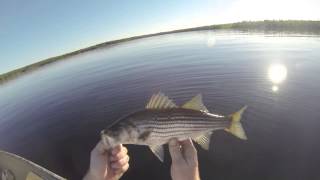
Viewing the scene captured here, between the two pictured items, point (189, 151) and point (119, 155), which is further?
point (119, 155)

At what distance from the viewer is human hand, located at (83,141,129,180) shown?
5598mm

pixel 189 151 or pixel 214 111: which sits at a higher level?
pixel 189 151

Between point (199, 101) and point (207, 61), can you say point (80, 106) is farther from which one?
point (199, 101)

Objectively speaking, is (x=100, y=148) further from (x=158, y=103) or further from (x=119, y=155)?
(x=158, y=103)

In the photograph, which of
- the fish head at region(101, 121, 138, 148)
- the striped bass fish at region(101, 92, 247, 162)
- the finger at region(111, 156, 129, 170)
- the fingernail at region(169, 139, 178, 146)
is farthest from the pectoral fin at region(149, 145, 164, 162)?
the finger at region(111, 156, 129, 170)

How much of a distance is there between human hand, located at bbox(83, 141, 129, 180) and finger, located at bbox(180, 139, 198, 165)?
93 centimetres

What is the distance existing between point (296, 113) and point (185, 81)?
15.2 m

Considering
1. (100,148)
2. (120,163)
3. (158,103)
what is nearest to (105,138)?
(100,148)

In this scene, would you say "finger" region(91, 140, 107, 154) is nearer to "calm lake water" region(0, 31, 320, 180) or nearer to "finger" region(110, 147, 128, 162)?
"finger" region(110, 147, 128, 162)

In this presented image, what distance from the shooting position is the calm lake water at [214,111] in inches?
687

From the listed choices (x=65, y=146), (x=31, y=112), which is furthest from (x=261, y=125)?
(x=31, y=112)

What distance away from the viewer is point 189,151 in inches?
215

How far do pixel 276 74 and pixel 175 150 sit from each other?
32415 millimetres

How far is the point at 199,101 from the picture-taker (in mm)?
5375
